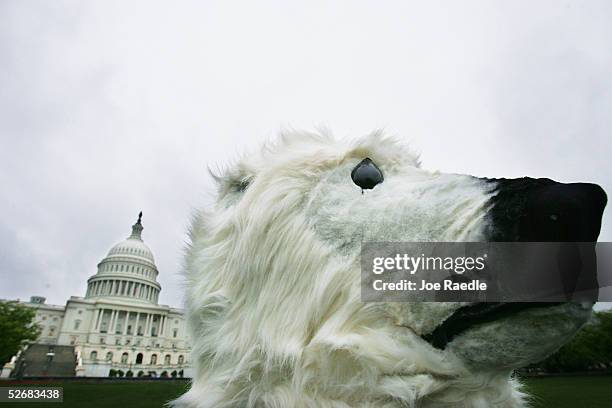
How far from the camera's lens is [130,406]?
13219mm

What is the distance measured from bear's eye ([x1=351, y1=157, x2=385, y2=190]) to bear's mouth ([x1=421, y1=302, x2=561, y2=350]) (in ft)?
1.98

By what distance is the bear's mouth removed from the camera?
1.01 meters

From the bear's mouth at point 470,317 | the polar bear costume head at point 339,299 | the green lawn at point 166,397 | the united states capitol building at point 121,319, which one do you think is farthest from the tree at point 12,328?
the bear's mouth at point 470,317

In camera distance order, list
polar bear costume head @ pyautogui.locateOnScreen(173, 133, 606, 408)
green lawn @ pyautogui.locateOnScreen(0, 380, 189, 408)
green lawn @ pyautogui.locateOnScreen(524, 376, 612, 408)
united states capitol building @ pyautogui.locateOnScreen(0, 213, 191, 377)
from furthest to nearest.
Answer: united states capitol building @ pyautogui.locateOnScreen(0, 213, 191, 377) < green lawn @ pyautogui.locateOnScreen(0, 380, 189, 408) < green lawn @ pyautogui.locateOnScreen(524, 376, 612, 408) < polar bear costume head @ pyautogui.locateOnScreen(173, 133, 606, 408)

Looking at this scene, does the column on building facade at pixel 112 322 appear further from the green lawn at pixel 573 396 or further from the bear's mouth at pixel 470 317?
the bear's mouth at pixel 470 317

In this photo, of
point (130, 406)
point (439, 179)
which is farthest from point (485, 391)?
point (130, 406)

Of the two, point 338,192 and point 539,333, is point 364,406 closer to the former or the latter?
point 539,333

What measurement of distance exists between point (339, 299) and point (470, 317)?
415mm

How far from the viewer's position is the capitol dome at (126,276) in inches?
2532

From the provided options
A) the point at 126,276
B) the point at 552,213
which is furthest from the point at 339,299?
the point at 126,276

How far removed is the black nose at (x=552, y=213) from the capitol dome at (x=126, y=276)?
70233mm

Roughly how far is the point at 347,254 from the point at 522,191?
1.90 feet

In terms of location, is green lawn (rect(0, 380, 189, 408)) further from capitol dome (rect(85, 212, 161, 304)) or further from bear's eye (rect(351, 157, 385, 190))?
capitol dome (rect(85, 212, 161, 304))

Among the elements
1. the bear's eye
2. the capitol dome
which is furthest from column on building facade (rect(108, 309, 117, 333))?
the bear's eye
